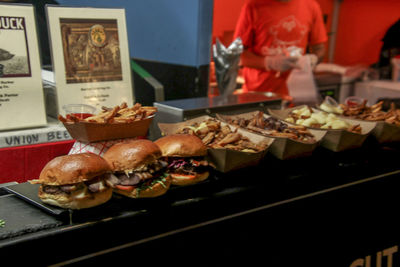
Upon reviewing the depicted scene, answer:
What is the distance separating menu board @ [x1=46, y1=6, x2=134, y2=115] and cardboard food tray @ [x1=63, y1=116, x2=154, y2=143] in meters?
0.60

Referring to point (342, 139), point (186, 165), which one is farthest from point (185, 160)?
point (342, 139)

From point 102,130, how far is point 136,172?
0.90 ft

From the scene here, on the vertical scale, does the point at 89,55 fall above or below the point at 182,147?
above

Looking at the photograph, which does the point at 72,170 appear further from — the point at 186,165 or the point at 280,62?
the point at 280,62

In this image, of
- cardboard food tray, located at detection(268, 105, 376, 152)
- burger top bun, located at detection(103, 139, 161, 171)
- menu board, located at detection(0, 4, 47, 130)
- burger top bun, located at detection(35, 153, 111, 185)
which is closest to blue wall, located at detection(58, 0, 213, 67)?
menu board, located at detection(0, 4, 47, 130)

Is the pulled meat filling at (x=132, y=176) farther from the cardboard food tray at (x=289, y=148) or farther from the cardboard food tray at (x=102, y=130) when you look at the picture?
the cardboard food tray at (x=289, y=148)

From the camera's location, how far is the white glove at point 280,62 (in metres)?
4.29

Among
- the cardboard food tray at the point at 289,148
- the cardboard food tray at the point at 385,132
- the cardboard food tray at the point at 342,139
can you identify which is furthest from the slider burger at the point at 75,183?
the cardboard food tray at the point at 385,132

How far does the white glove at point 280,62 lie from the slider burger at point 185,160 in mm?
2978

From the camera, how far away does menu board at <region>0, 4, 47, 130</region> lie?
1957 millimetres

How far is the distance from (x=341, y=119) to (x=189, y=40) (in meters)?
1.58

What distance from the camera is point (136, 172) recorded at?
1.40 meters

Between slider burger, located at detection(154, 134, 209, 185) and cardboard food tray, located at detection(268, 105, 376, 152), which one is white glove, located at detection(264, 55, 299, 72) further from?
slider burger, located at detection(154, 134, 209, 185)

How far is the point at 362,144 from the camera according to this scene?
2.11m
